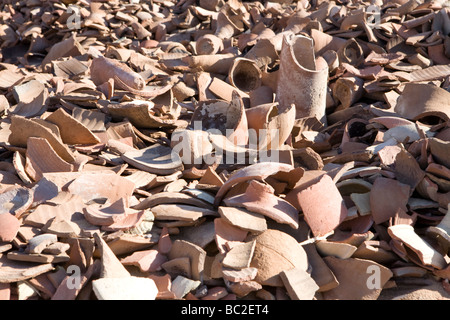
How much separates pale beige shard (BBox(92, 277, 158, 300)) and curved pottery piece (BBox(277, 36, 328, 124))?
2.09 metres

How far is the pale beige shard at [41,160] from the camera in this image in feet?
8.89

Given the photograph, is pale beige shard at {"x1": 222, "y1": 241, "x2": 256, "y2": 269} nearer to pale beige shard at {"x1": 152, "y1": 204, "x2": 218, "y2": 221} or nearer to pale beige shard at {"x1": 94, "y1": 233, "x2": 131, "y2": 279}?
pale beige shard at {"x1": 152, "y1": 204, "x2": 218, "y2": 221}

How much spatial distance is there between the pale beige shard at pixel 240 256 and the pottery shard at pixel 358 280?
14.4 inches

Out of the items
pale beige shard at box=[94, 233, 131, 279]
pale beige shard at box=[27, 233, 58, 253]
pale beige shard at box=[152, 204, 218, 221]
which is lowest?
pale beige shard at box=[152, 204, 218, 221]

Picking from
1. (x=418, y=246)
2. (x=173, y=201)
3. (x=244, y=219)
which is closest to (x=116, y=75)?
(x=173, y=201)

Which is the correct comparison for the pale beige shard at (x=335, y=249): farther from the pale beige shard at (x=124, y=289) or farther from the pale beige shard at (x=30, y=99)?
the pale beige shard at (x=30, y=99)

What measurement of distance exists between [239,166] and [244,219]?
0.84 meters

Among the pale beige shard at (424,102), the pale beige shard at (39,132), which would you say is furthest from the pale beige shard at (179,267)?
the pale beige shard at (424,102)

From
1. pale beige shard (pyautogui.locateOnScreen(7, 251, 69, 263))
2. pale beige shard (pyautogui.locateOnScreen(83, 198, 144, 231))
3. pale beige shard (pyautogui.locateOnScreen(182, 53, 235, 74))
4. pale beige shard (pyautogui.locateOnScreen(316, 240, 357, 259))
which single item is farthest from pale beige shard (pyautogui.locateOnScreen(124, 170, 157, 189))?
pale beige shard (pyautogui.locateOnScreen(182, 53, 235, 74))

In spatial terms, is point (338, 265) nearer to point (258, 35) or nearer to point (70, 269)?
point (70, 269)

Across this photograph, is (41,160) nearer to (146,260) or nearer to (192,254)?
(146,260)

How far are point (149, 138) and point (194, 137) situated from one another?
0.44 m

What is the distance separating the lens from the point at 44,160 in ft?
9.02

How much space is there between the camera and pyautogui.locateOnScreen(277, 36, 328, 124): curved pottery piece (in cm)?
352
